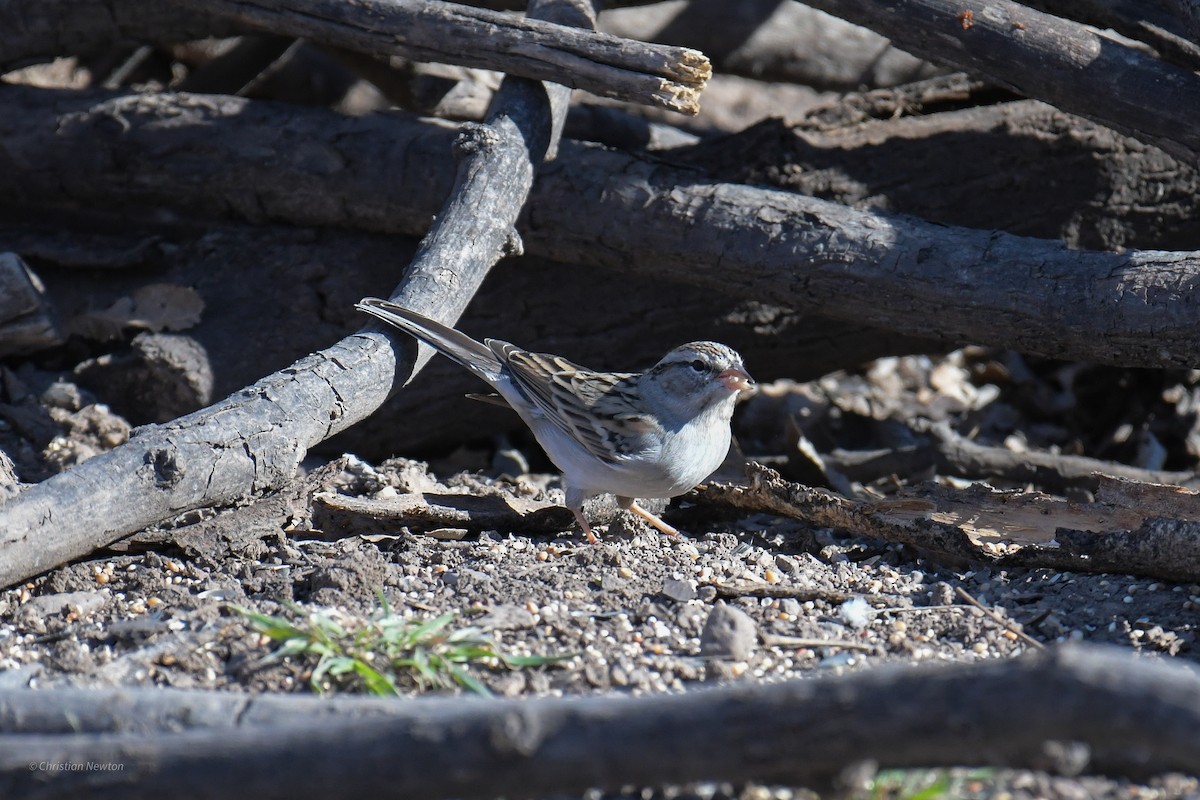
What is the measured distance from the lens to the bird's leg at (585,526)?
4785mm

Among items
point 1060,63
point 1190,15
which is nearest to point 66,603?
point 1060,63

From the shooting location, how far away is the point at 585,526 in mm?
4848

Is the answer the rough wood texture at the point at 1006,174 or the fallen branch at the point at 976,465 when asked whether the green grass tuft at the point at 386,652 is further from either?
the fallen branch at the point at 976,465

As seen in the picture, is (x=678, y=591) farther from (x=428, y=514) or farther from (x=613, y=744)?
(x=613, y=744)

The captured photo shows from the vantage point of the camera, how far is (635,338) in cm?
611

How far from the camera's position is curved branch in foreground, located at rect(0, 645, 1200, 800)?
2324 mm

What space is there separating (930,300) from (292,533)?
8.80 feet

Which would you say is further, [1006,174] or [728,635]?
[1006,174]

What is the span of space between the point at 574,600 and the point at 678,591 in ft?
1.16

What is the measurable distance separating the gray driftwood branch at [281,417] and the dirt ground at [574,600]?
28 cm

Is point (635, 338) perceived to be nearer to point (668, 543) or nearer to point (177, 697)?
point (668, 543)

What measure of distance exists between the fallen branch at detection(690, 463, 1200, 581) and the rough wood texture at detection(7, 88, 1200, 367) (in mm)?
614

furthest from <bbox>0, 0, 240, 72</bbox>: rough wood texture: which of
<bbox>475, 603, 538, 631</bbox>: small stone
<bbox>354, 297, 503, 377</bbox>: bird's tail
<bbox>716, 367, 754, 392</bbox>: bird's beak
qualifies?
<bbox>475, 603, 538, 631</bbox>: small stone

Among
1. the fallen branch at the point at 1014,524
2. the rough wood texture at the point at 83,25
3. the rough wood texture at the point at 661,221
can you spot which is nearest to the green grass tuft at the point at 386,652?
the fallen branch at the point at 1014,524
